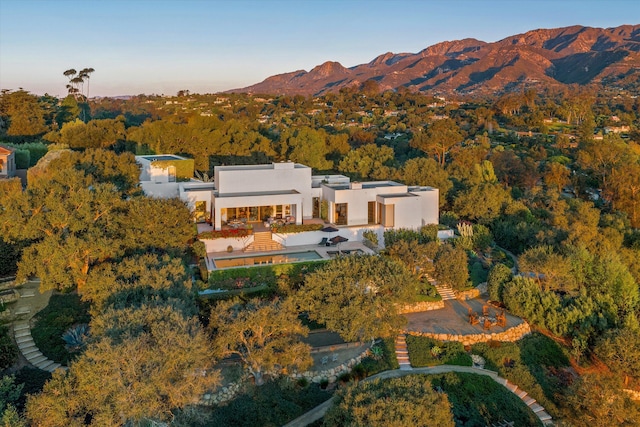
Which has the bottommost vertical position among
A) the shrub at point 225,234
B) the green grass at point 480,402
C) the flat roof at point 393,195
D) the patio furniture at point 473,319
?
the green grass at point 480,402

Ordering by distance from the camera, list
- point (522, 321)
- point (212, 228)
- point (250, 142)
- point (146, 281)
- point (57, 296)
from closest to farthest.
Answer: point (146, 281), point (57, 296), point (522, 321), point (212, 228), point (250, 142)

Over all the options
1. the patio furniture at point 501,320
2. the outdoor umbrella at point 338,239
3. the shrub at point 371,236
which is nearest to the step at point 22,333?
the outdoor umbrella at point 338,239

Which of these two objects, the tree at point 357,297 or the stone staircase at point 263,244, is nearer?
the tree at point 357,297

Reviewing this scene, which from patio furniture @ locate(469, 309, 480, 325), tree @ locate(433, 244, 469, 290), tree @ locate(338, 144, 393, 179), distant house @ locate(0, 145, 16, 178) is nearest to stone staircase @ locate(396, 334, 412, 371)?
patio furniture @ locate(469, 309, 480, 325)

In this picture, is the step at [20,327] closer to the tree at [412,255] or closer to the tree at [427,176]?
the tree at [412,255]

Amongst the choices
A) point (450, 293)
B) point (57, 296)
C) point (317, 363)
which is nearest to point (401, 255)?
point (450, 293)

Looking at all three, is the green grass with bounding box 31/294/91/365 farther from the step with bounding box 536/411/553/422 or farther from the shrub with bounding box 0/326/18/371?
the step with bounding box 536/411/553/422

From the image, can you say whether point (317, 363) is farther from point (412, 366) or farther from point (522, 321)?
point (522, 321)
